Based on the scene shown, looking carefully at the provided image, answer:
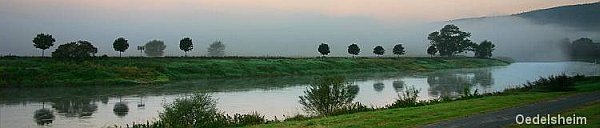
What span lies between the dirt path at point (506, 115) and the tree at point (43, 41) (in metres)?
71.6

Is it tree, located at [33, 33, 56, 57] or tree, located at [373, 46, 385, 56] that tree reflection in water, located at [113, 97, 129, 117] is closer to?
tree, located at [33, 33, 56, 57]

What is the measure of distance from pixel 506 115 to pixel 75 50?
60.4 metres

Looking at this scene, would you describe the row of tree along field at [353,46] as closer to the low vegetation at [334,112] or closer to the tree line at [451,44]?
the tree line at [451,44]

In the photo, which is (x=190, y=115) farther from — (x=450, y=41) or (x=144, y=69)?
(x=450, y=41)

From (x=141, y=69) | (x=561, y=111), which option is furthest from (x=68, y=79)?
(x=561, y=111)

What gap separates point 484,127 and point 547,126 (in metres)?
1.54

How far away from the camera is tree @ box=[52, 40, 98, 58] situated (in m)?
66.5

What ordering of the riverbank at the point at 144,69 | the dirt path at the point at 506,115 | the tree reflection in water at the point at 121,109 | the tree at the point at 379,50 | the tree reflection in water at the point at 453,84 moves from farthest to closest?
the tree at the point at 379,50 → the riverbank at the point at 144,69 → the tree reflection in water at the point at 453,84 → the tree reflection in water at the point at 121,109 → the dirt path at the point at 506,115

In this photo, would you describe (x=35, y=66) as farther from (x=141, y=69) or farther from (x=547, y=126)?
(x=547, y=126)

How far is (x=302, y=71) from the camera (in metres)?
85.8

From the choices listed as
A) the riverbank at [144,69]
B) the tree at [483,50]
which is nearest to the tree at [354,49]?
the riverbank at [144,69]

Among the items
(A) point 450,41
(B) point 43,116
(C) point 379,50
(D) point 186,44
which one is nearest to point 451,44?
(A) point 450,41

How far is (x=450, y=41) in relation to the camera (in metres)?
163

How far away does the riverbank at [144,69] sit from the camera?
54.3 meters
